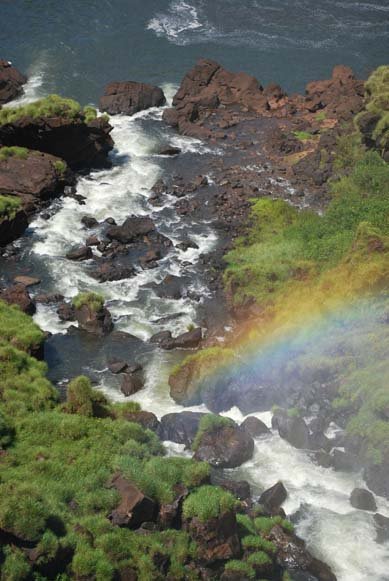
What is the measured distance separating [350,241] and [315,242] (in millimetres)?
2403

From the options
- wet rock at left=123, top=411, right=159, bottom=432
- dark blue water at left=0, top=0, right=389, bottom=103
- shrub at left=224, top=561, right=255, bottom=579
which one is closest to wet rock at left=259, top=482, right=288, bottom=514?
shrub at left=224, top=561, right=255, bottom=579

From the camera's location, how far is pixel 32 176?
Answer: 5578cm

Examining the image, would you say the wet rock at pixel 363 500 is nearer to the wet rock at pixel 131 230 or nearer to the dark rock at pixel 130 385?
the dark rock at pixel 130 385

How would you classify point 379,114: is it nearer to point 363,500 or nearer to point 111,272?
point 111,272

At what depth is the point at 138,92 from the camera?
230 ft

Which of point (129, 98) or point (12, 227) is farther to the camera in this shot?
point (129, 98)

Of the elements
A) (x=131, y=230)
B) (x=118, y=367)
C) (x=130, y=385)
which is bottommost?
(x=118, y=367)

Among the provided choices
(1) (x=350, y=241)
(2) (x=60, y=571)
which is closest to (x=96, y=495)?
(2) (x=60, y=571)

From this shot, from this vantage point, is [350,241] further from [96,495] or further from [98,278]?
[96,495]

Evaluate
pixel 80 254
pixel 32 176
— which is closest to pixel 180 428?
pixel 80 254

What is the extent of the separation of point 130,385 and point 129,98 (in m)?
38.3

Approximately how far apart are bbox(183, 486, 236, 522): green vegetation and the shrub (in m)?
1.74

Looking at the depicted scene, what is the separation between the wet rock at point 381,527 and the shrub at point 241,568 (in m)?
5.78

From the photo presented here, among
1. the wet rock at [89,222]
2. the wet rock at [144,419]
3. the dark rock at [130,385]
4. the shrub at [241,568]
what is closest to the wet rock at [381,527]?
the shrub at [241,568]
